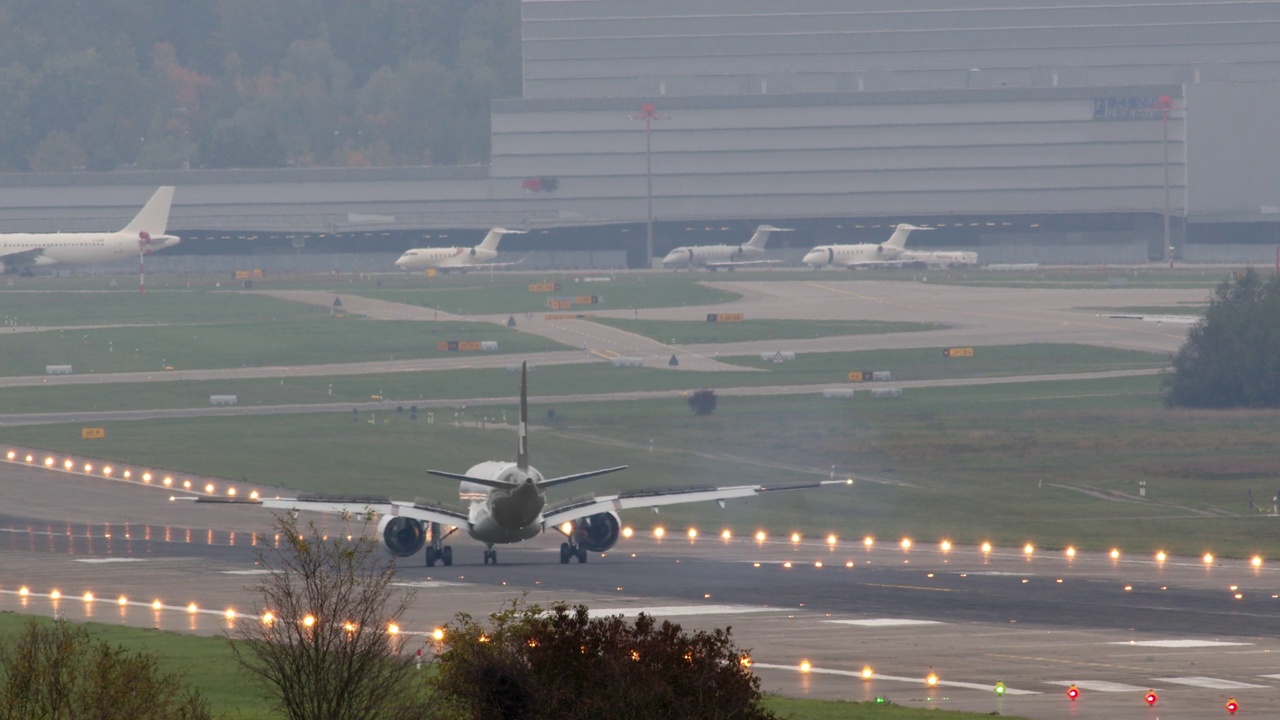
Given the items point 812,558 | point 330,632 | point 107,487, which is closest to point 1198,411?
point 812,558

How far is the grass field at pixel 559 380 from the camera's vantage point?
104625mm

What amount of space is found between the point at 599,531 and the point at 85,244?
136 m

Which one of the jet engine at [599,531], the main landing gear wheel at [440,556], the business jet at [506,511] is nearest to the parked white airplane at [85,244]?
the main landing gear wheel at [440,556]

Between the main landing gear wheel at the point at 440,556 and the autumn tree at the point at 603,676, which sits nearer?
the autumn tree at the point at 603,676

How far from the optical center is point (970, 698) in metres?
33.6

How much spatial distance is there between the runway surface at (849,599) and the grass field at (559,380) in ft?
123

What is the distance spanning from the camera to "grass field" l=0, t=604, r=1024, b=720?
103 feet

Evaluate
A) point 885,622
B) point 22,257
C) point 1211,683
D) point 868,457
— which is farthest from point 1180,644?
point 22,257

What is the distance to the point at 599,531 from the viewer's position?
5388 centimetres

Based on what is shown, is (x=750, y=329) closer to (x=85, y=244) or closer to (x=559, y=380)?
(x=559, y=380)

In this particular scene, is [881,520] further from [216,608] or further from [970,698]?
[970,698]

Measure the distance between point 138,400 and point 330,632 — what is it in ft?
277

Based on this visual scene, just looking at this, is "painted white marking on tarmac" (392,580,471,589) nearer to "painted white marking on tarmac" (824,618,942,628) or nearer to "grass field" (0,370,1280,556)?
"painted white marking on tarmac" (824,618,942,628)

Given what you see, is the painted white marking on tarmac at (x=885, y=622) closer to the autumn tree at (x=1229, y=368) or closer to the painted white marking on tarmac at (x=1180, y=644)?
the painted white marking on tarmac at (x=1180, y=644)
